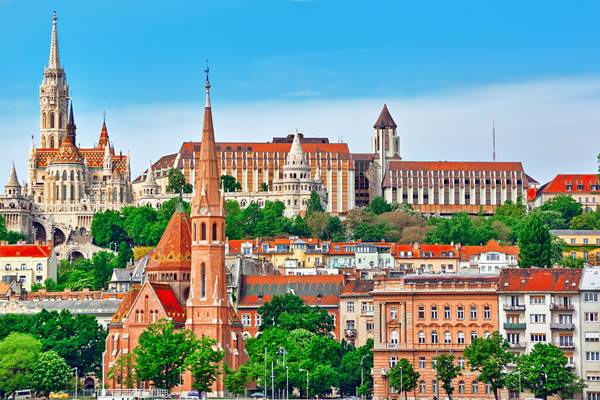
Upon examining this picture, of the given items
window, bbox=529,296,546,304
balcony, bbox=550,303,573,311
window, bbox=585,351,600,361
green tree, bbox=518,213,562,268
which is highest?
green tree, bbox=518,213,562,268

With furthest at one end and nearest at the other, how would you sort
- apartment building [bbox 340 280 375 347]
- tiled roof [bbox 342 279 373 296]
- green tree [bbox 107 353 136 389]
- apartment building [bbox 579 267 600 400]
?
tiled roof [bbox 342 279 373 296], apartment building [bbox 340 280 375 347], green tree [bbox 107 353 136 389], apartment building [bbox 579 267 600 400]

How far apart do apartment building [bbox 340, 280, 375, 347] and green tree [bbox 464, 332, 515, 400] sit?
25800 millimetres

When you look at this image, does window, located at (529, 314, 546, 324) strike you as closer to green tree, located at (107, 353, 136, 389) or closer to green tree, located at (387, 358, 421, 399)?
green tree, located at (387, 358, 421, 399)

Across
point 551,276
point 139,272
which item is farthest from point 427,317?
point 139,272

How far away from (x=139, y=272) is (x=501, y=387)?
59504 mm

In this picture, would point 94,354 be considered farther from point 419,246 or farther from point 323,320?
point 419,246

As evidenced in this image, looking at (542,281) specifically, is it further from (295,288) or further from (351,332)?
(295,288)

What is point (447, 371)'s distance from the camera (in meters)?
124

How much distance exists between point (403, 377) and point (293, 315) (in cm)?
2595

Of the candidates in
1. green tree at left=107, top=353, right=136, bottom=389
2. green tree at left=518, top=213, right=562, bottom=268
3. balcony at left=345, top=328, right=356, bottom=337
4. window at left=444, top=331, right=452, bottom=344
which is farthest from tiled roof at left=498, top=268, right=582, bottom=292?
green tree at left=107, top=353, right=136, bottom=389

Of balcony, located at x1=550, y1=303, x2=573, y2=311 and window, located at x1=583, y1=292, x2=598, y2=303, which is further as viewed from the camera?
balcony, located at x1=550, y1=303, x2=573, y2=311

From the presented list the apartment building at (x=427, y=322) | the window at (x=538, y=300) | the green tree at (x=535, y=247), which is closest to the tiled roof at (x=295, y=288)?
the green tree at (x=535, y=247)

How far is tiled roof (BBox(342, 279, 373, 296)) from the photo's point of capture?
502 feet

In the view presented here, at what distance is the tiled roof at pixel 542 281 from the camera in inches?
5049
